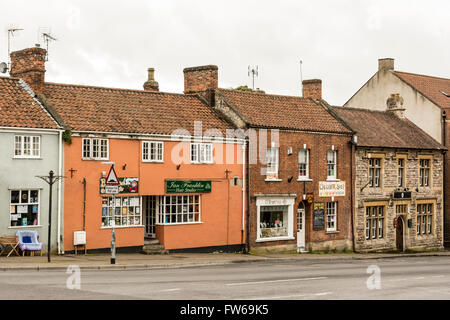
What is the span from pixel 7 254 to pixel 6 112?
216 inches

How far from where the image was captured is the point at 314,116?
40.3 meters

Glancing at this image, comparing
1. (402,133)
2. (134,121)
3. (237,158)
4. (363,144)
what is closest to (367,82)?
(402,133)

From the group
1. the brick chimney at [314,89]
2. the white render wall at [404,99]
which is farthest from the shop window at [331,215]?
the white render wall at [404,99]

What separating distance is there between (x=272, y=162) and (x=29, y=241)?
1344cm

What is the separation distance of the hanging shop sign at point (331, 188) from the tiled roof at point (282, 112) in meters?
2.86

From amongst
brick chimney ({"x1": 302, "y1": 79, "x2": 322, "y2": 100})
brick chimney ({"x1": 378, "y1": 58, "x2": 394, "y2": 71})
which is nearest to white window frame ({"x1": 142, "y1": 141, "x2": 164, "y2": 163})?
brick chimney ({"x1": 302, "y1": 79, "x2": 322, "y2": 100})

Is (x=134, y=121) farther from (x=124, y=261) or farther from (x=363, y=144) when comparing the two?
(x=363, y=144)

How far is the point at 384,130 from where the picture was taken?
45125 millimetres

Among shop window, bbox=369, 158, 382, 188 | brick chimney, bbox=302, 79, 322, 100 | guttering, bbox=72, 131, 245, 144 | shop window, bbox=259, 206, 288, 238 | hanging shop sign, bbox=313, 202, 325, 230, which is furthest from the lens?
brick chimney, bbox=302, 79, 322, 100

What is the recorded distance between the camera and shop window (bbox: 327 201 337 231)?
39844mm

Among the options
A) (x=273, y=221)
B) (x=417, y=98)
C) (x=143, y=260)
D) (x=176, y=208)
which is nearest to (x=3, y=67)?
(x=176, y=208)

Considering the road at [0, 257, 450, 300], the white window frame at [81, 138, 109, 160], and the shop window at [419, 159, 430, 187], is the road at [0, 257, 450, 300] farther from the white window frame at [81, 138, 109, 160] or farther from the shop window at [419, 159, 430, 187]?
the shop window at [419, 159, 430, 187]
